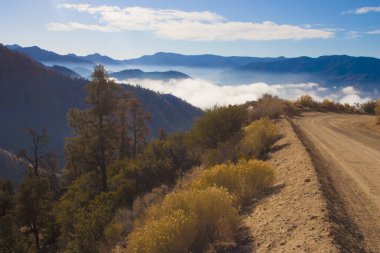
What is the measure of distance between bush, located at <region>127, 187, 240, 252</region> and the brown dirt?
1.94ft

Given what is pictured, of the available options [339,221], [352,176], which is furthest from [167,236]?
[352,176]

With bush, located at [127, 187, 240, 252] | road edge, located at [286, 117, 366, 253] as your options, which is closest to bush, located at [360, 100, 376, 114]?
road edge, located at [286, 117, 366, 253]

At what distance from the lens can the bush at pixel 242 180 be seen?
37.7ft

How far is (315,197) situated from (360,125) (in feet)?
65.0

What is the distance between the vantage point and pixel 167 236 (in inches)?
309

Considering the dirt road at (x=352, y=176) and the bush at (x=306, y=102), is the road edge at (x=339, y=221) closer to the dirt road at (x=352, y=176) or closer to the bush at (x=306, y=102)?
the dirt road at (x=352, y=176)

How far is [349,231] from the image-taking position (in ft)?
26.1

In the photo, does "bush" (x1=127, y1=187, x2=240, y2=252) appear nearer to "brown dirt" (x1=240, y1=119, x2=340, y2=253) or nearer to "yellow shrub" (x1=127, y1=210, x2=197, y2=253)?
"yellow shrub" (x1=127, y1=210, x2=197, y2=253)

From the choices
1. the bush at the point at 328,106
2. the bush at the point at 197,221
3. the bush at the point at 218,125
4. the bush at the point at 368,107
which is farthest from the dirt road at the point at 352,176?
the bush at the point at 368,107

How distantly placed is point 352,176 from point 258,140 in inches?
275

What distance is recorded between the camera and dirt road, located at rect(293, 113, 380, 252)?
26.5 ft

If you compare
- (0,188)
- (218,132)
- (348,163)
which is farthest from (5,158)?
(348,163)

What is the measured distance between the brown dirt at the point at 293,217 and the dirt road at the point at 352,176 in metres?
0.31

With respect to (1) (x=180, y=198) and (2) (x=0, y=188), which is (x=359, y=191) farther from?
(2) (x=0, y=188)
